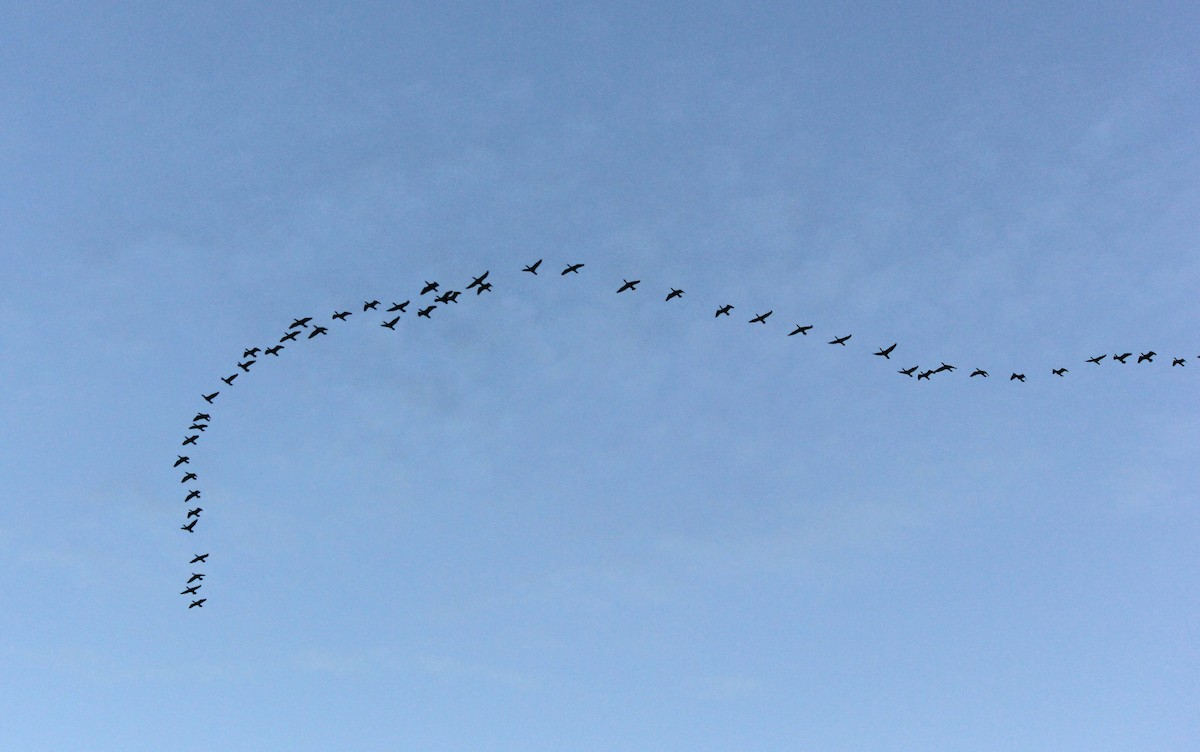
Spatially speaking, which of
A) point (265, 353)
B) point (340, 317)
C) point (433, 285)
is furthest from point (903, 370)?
→ point (265, 353)

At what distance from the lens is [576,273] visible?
472ft

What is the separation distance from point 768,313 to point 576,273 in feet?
84.0

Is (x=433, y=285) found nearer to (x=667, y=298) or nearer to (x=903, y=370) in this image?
(x=667, y=298)

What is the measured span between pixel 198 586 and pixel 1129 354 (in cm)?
13918

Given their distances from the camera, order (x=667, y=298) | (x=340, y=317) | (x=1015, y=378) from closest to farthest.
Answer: (x=667, y=298), (x=340, y=317), (x=1015, y=378)

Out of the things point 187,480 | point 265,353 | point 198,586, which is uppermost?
point 265,353

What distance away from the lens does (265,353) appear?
15138cm

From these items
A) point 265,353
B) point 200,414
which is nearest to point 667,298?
point 265,353

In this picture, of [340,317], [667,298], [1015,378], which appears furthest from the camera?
[1015,378]

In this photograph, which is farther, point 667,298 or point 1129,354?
point 1129,354

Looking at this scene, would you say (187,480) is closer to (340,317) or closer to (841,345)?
(340,317)

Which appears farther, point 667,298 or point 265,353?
point 265,353

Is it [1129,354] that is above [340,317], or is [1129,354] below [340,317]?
below

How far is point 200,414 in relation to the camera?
500ft
